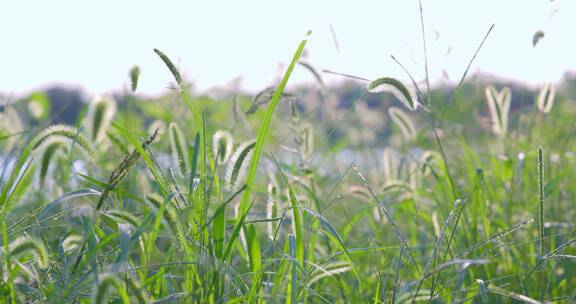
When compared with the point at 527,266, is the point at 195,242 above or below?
above

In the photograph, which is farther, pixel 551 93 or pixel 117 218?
pixel 551 93

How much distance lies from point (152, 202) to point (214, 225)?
22 centimetres

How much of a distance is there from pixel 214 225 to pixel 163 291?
0.32m

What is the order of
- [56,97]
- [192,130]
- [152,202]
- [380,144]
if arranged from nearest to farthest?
[152,202], [192,130], [380,144], [56,97]

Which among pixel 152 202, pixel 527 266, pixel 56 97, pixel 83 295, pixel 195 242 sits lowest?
pixel 56 97

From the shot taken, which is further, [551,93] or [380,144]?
[380,144]

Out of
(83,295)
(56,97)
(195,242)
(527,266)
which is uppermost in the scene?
(195,242)

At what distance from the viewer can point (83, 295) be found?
182 cm

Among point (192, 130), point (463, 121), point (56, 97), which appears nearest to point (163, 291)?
point (192, 130)

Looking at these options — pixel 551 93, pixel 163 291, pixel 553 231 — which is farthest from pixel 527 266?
pixel 163 291

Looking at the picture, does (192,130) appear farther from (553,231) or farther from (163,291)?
(163,291)

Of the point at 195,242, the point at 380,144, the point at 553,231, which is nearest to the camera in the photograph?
the point at 195,242

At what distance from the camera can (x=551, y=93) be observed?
331cm

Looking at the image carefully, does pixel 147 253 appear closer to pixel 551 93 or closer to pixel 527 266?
pixel 527 266
